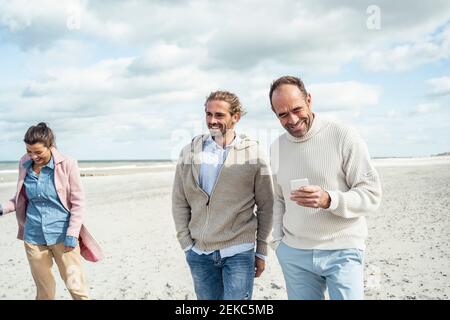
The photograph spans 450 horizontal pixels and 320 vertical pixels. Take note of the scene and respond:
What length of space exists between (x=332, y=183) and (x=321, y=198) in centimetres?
25

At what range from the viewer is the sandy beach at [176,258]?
5.81 m

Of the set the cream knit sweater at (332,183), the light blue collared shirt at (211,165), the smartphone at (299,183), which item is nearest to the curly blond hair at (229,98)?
the light blue collared shirt at (211,165)

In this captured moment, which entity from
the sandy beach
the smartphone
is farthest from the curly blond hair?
the sandy beach

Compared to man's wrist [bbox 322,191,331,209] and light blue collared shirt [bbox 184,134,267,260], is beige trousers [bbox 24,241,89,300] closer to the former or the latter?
light blue collared shirt [bbox 184,134,267,260]

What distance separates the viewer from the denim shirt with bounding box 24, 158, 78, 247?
4414mm

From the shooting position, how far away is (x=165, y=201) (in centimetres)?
1446

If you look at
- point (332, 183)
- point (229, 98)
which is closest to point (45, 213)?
point (229, 98)

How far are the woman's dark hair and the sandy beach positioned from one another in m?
2.39

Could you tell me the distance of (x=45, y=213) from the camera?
4449 millimetres

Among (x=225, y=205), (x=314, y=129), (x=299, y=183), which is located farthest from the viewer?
(x=225, y=205)

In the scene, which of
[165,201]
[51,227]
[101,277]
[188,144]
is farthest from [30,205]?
[165,201]

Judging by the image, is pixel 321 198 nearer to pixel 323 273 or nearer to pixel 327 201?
pixel 327 201
